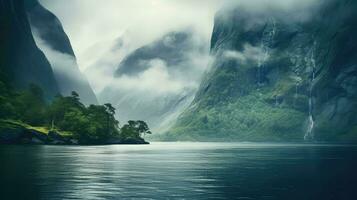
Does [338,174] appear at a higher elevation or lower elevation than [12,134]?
lower

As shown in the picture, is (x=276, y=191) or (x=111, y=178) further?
(x=111, y=178)

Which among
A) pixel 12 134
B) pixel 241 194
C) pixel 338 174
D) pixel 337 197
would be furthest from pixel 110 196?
pixel 12 134

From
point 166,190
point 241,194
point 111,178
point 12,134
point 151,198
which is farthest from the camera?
point 12,134

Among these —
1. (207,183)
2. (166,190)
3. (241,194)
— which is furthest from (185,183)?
(241,194)

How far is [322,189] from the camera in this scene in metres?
46.7

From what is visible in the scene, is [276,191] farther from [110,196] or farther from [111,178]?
[111,178]

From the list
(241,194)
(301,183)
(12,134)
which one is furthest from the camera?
(12,134)

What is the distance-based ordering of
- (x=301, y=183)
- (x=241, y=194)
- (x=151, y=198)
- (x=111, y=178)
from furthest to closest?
(x=111, y=178), (x=301, y=183), (x=241, y=194), (x=151, y=198)

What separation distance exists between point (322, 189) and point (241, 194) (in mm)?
9508

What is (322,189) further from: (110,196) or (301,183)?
(110,196)

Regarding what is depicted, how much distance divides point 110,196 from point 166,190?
6822mm

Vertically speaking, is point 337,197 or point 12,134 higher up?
point 12,134

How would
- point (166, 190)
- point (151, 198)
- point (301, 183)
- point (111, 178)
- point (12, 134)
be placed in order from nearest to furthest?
1. point (151, 198)
2. point (166, 190)
3. point (301, 183)
4. point (111, 178)
5. point (12, 134)

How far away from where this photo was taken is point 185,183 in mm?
53094
